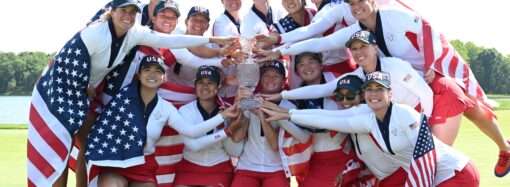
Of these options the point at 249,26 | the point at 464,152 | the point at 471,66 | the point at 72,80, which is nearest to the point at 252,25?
the point at 249,26

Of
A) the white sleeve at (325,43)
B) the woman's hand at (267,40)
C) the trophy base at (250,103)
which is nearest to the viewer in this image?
the trophy base at (250,103)

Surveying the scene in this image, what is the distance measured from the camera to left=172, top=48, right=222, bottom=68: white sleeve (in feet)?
23.1

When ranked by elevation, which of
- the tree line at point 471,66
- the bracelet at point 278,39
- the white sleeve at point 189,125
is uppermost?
the bracelet at point 278,39

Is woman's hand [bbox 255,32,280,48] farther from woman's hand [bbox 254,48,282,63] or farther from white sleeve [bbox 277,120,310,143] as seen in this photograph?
white sleeve [bbox 277,120,310,143]

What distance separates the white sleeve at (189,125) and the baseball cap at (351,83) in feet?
3.91

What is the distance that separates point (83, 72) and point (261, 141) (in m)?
1.90

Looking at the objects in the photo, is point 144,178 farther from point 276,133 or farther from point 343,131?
point 343,131

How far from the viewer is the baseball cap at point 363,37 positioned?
6230 mm

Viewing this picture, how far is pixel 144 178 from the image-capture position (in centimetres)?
645

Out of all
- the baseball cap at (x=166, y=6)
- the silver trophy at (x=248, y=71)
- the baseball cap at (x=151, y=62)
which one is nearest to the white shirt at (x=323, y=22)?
the silver trophy at (x=248, y=71)

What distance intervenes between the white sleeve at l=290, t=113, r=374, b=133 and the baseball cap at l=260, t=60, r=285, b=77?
0.67m

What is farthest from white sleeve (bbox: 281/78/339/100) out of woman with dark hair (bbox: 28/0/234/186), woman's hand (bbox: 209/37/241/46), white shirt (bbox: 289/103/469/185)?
woman with dark hair (bbox: 28/0/234/186)

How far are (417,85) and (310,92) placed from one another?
1031mm

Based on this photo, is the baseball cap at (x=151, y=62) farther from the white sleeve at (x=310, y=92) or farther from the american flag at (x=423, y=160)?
the american flag at (x=423, y=160)
